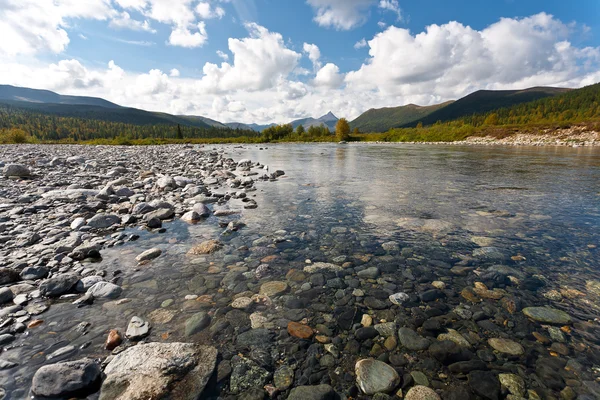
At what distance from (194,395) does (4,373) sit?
1.87m

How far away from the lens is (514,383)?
95.7 inches

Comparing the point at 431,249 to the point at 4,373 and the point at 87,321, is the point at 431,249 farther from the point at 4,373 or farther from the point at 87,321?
the point at 4,373

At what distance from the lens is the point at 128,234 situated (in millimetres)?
6156

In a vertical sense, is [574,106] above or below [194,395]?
above

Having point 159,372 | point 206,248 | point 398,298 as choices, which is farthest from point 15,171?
point 398,298

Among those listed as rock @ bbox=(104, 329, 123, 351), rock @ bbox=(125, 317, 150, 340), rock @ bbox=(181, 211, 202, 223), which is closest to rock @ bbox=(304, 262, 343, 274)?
rock @ bbox=(125, 317, 150, 340)

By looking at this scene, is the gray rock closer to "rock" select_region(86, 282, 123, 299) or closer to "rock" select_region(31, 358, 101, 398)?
"rock" select_region(86, 282, 123, 299)

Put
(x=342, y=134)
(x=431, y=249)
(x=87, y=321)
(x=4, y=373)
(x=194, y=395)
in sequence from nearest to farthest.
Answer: (x=194, y=395) < (x=4, y=373) < (x=87, y=321) < (x=431, y=249) < (x=342, y=134)

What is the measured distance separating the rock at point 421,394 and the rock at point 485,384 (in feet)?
1.26

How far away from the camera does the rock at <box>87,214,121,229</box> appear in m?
6.53

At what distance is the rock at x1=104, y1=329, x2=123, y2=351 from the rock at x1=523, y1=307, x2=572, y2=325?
16.3ft

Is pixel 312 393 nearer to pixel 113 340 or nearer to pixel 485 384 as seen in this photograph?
pixel 485 384

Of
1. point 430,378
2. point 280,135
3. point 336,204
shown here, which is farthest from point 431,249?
point 280,135

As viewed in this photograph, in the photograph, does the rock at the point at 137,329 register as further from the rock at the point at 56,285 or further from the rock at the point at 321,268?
the rock at the point at 321,268
